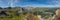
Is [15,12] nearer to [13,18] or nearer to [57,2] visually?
[13,18]

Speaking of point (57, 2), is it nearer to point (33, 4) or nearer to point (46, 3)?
point (46, 3)

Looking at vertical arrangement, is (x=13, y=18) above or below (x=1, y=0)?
below

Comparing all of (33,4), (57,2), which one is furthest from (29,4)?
(57,2)

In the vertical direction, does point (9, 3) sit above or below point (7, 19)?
above

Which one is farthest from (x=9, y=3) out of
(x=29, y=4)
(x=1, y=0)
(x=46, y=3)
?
(x=46, y=3)

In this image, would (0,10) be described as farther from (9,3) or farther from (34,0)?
(34,0)

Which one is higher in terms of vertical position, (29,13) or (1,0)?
(1,0)

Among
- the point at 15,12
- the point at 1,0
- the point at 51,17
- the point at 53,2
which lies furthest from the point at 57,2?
the point at 1,0
